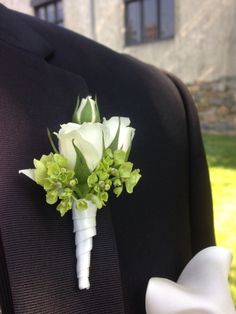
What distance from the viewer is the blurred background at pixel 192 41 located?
6.97 metres

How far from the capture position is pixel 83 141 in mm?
583

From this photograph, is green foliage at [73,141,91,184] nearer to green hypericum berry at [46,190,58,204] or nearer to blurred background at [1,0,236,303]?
green hypericum berry at [46,190,58,204]

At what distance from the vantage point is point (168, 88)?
3.16 feet

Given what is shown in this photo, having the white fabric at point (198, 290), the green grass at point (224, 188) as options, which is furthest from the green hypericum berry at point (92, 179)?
the green grass at point (224, 188)

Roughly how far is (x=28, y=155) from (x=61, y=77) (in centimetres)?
16

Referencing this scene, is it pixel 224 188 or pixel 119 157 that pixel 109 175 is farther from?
pixel 224 188

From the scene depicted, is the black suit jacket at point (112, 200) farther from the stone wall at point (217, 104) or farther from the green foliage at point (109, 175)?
the stone wall at point (217, 104)

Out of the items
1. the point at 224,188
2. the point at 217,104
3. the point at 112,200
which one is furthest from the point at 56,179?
the point at 217,104

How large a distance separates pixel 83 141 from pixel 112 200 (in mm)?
186

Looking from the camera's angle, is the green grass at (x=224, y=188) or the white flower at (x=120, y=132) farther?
the green grass at (x=224, y=188)

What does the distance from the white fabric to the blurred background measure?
4936 mm

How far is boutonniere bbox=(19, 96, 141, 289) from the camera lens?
0.58 metres

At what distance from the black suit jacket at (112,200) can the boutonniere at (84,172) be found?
2 cm

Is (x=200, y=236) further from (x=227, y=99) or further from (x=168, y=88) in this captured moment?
(x=227, y=99)
